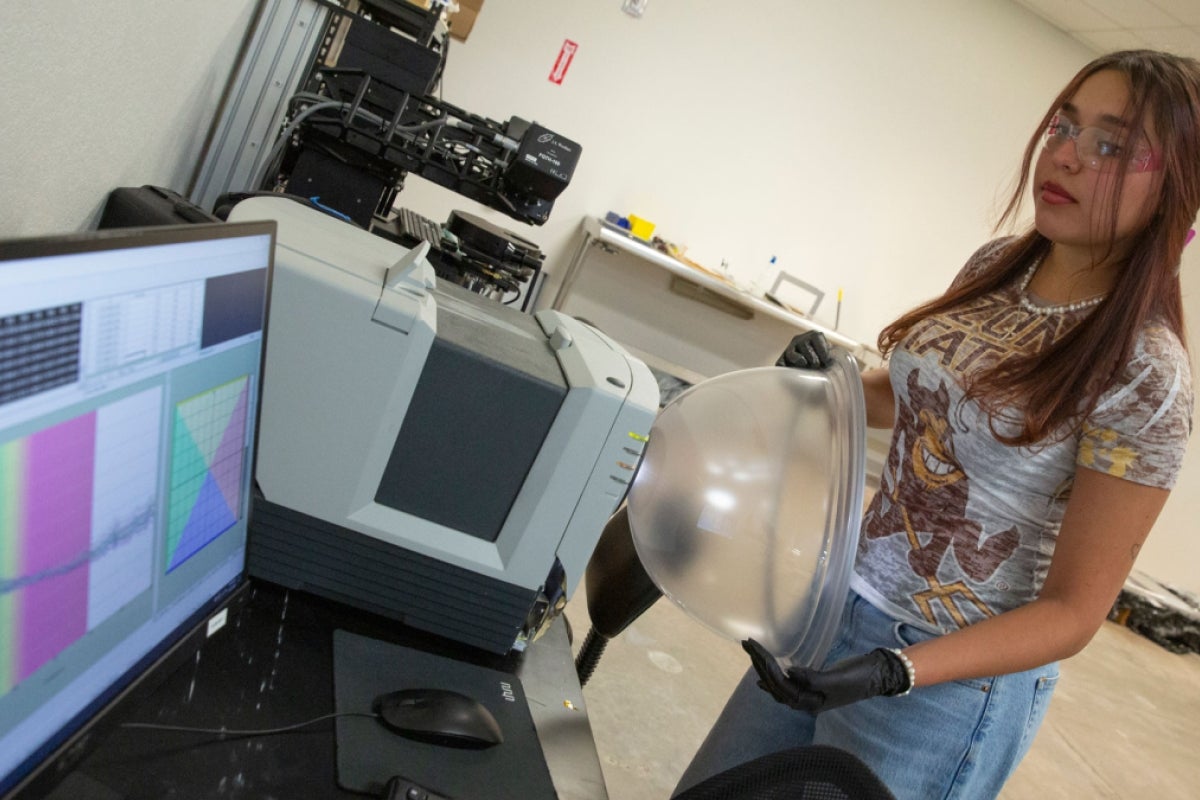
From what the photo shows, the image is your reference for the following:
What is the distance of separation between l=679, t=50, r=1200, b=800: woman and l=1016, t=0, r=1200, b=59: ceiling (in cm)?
421

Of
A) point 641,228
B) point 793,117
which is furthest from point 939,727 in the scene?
point 793,117

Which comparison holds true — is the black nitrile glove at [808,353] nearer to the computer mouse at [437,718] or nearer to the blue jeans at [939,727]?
the blue jeans at [939,727]

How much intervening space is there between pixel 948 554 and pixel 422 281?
64 centimetres

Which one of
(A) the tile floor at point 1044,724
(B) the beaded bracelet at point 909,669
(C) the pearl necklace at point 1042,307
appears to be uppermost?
(C) the pearl necklace at point 1042,307

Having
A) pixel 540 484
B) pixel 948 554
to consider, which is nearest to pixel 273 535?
pixel 540 484

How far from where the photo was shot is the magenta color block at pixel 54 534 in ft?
1.40

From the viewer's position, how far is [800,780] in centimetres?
70

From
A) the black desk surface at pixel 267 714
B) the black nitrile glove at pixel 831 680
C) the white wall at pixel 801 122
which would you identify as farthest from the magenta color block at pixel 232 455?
the white wall at pixel 801 122

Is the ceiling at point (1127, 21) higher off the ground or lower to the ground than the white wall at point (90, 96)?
higher

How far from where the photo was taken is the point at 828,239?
5633 mm

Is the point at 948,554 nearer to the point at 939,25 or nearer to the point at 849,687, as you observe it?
the point at 849,687

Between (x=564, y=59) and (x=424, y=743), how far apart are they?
15.2ft

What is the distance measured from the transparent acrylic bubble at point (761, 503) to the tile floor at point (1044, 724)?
1.33 m

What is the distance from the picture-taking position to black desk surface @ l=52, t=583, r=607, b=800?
0.67 m
